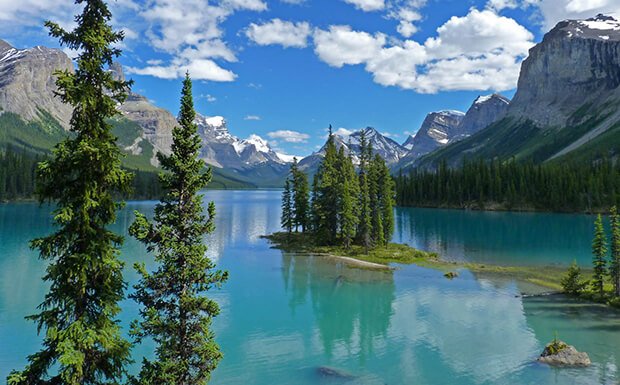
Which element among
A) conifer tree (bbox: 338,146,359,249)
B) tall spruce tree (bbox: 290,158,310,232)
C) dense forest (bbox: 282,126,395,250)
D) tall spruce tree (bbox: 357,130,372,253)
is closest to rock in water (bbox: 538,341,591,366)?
tall spruce tree (bbox: 357,130,372,253)

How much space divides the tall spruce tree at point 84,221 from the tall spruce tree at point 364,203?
69934 millimetres

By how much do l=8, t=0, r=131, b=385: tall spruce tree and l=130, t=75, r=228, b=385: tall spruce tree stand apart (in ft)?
9.31

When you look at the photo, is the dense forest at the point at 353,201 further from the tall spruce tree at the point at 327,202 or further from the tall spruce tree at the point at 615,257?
the tall spruce tree at the point at 615,257

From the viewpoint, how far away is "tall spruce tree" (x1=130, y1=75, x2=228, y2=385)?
20.5 metres

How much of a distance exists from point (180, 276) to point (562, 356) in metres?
32.5

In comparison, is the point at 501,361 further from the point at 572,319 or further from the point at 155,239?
the point at 155,239

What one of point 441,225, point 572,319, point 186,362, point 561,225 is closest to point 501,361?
point 572,319

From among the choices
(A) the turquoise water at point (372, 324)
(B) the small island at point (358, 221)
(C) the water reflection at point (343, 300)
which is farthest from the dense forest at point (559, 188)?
(C) the water reflection at point (343, 300)

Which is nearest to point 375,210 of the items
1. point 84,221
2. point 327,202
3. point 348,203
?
point 348,203

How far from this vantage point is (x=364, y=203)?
8500 cm

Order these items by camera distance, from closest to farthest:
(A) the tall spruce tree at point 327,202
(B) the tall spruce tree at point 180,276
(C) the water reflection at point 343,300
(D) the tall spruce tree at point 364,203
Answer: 1. (B) the tall spruce tree at point 180,276
2. (C) the water reflection at point 343,300
3. (D) the tall spruce tree at point 364,203
4. (A) the tall spruce tree at point 327,202

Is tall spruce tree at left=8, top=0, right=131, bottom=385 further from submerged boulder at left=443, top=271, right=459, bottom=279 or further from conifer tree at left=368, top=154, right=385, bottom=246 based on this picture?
conifer tree at left=368, top=154, right=385, bottom=246

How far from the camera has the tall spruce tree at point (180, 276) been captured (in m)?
20.5

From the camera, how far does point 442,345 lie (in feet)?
132
